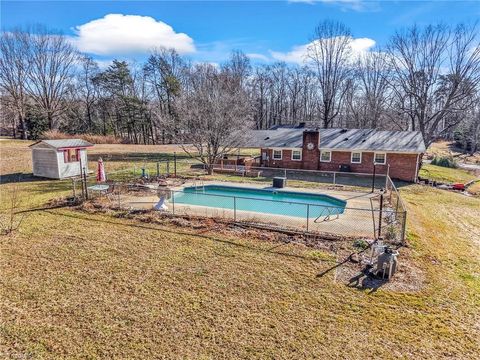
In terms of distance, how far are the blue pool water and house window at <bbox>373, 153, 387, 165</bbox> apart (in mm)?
10058

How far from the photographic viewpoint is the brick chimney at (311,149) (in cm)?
2541

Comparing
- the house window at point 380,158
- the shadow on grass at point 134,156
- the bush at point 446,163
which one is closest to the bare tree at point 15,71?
the shadow on grass at point 134,156

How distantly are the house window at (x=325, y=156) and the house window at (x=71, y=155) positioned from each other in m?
18.0

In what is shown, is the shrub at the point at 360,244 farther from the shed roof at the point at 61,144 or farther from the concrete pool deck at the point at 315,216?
the shed roof at the point at 61,144

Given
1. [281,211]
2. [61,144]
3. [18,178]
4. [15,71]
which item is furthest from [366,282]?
[15,71]

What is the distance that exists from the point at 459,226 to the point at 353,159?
Result: 498 inches

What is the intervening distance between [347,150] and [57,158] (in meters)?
20.3

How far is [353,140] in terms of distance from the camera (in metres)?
25.3

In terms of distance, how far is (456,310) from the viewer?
6254 mm

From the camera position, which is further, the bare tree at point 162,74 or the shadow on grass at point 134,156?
the bare tree at point 162,74

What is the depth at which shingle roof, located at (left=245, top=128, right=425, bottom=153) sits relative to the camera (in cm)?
2328

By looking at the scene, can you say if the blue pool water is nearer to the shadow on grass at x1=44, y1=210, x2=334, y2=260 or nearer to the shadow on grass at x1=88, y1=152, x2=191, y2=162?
the shadow on grass at x1=44, y1=210, x2=334, y2=260

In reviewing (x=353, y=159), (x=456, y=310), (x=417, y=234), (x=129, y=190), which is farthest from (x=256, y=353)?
(x=353, y=159)

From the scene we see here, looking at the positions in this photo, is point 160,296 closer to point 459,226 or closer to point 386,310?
point 386,310
